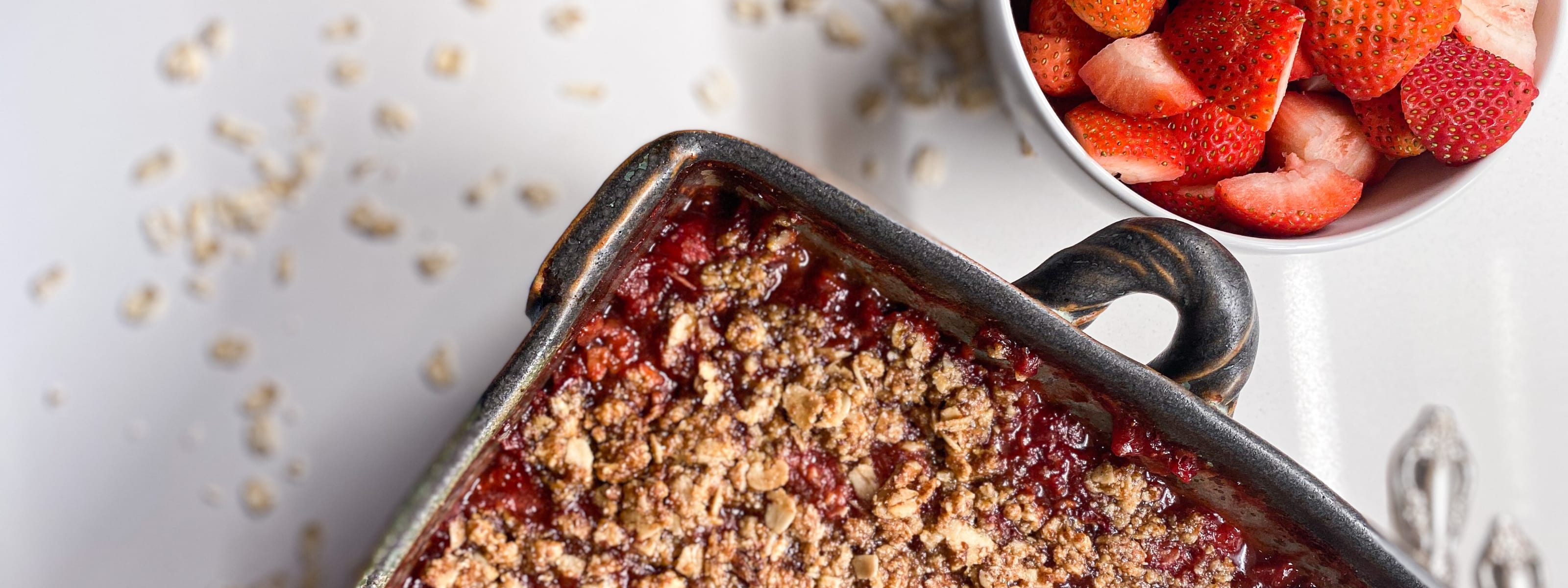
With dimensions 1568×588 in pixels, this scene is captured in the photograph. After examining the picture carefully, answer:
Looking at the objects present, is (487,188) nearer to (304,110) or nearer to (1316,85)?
(304,110)

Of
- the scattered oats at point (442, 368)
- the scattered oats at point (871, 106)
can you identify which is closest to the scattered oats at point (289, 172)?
the scattered oats at point (442, 368)

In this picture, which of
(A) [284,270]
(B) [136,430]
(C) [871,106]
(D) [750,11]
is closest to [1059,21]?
(C) [871,106]

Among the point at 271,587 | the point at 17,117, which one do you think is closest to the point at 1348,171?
the point at 271,587

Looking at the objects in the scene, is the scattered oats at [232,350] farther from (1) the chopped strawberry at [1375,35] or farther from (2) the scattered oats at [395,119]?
(1) the chopped strawberry at [1375,35]

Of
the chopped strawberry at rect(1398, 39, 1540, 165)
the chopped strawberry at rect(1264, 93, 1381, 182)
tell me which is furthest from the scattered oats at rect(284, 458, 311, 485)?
the chopped strawberry at rect(1398, 39, 1540, 165)

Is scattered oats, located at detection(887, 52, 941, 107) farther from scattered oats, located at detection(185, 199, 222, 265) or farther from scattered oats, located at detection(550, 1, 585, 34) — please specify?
scattered oats, located at detection(185, 199, 222, 265)

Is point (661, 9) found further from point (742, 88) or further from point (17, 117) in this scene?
point (17, 117)

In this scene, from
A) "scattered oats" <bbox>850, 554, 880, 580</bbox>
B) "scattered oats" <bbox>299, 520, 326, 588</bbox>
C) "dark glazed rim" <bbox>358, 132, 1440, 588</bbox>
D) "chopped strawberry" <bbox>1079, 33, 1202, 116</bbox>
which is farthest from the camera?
"scattered oats" <bbox>299, 520, 326, 588</bbox>
